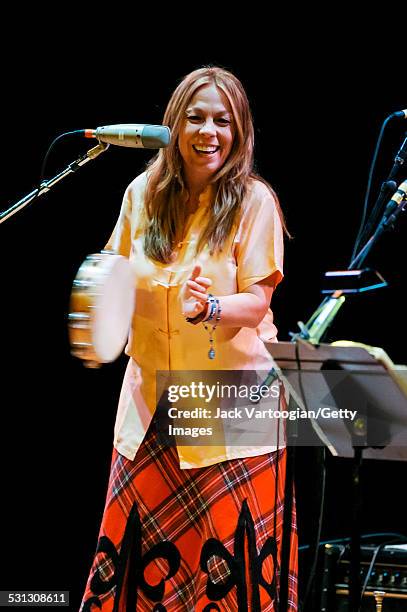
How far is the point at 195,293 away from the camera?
2.67m

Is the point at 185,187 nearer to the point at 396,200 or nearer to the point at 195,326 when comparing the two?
the point at 195,326

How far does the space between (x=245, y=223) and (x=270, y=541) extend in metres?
0.94

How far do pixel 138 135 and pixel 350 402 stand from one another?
3.19ft

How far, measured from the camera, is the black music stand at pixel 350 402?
7.22 feet

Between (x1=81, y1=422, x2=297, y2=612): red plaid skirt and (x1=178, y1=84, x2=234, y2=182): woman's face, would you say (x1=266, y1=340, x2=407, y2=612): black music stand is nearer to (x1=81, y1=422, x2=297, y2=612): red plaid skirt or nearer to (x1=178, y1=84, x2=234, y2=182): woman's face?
(x1=81, y1=422, x2=297, y2=612): red plaid skirt

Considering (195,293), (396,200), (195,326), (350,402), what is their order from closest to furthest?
1. (350,402)
2. (396,200)
3. (195,293)
4. (195,326)

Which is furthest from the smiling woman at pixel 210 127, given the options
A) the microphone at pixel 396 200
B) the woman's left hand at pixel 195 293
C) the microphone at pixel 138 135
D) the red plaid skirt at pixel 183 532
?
the red plaid skirt at pixel 183 532

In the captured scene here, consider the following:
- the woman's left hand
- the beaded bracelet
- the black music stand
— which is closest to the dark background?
the beaded bracelet

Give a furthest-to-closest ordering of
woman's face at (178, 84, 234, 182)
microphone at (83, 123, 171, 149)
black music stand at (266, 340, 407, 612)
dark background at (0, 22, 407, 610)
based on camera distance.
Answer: dark background at (0, 22, 407, 610)
woman's face at (178, 84, 234, 182)
microphone at (83, 123, 171, 149)
black music stand at (266, 340, 407, 612)

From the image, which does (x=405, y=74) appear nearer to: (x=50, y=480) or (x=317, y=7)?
(x=317, y=7)

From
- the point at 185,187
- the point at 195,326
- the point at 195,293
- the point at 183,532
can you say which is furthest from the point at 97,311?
the point at 183,532

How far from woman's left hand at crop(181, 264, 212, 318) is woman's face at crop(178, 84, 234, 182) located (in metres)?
0.46

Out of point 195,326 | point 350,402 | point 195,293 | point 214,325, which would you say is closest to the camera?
point 350,402

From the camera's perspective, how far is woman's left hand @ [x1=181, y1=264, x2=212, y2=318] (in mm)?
2676
